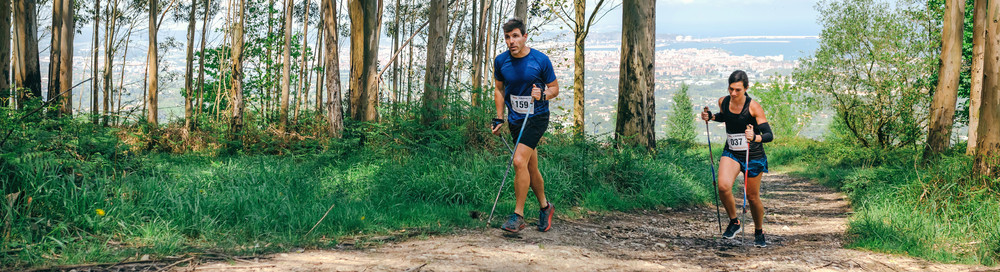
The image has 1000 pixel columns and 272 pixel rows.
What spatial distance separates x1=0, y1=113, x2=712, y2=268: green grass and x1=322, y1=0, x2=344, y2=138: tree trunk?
3.11 m

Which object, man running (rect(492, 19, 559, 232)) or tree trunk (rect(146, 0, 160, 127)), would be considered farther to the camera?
tree trunk (rect(146, 0, 160, 127))

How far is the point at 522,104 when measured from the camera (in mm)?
5633

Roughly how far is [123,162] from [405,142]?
403 centimetres

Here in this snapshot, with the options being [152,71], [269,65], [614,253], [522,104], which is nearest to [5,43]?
[522,104]

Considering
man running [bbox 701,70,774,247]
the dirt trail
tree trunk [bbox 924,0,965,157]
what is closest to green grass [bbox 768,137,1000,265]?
the dirt trail

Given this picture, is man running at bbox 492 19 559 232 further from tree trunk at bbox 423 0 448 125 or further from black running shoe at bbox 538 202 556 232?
tree trunk at bbox 423 0 448 125

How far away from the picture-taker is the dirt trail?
14.0 ft

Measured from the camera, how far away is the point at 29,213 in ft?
14.8

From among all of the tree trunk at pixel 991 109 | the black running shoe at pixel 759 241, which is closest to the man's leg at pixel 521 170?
the black running shoe at pixel 759 241

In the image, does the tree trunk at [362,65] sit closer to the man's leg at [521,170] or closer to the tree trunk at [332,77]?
the tree trunk at [332,77]

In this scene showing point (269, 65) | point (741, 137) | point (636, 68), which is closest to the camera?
point (741, 137)

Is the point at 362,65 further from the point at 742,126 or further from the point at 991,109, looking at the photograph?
the point at 991,109

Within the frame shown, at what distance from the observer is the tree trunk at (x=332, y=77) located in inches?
543

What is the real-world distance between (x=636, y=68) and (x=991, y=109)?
5314 mm
